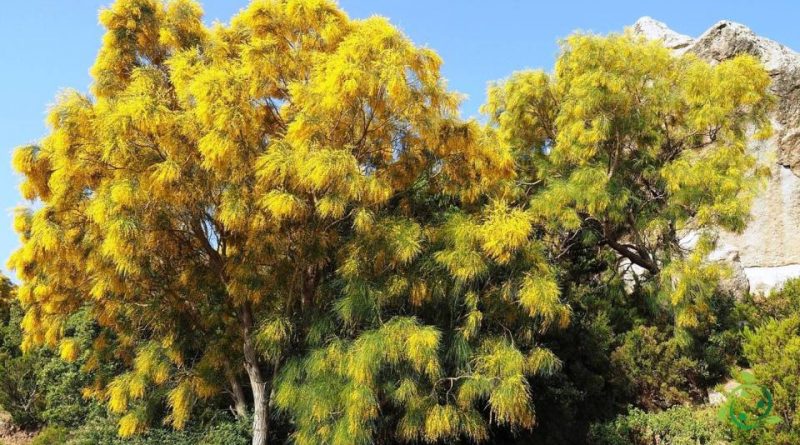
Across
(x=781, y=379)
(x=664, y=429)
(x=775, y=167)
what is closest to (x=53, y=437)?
(x=664, y=429)

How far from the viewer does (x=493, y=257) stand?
5.82 metres

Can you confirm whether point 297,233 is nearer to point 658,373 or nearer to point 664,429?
point 664,429

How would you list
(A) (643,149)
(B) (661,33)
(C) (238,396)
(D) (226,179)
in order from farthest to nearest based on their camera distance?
(B) (661,33), (A) (643,149), (C) (238,396), (D) (226,179)

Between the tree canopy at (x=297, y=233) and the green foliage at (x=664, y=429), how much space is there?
134 cm

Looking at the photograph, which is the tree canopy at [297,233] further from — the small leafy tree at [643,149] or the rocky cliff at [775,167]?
the rocky cliff at [775,167]

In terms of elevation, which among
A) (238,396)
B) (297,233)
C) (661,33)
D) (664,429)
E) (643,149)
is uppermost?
(661,33)

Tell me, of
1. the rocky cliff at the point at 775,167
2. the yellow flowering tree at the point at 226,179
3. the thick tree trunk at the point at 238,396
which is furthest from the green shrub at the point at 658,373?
the thick tree trunk at the point at 238,396

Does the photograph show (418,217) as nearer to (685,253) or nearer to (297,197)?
(297,197)

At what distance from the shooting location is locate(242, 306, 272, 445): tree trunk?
662cm

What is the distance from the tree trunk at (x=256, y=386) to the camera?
21.7ft

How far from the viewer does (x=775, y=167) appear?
11.7 meters

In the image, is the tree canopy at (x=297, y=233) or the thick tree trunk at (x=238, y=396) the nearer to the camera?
the tree canopy at (x=297, y=233)

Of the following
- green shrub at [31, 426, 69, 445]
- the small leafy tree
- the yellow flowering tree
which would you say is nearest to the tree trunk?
the yellow flowering tree

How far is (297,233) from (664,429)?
4.39m
